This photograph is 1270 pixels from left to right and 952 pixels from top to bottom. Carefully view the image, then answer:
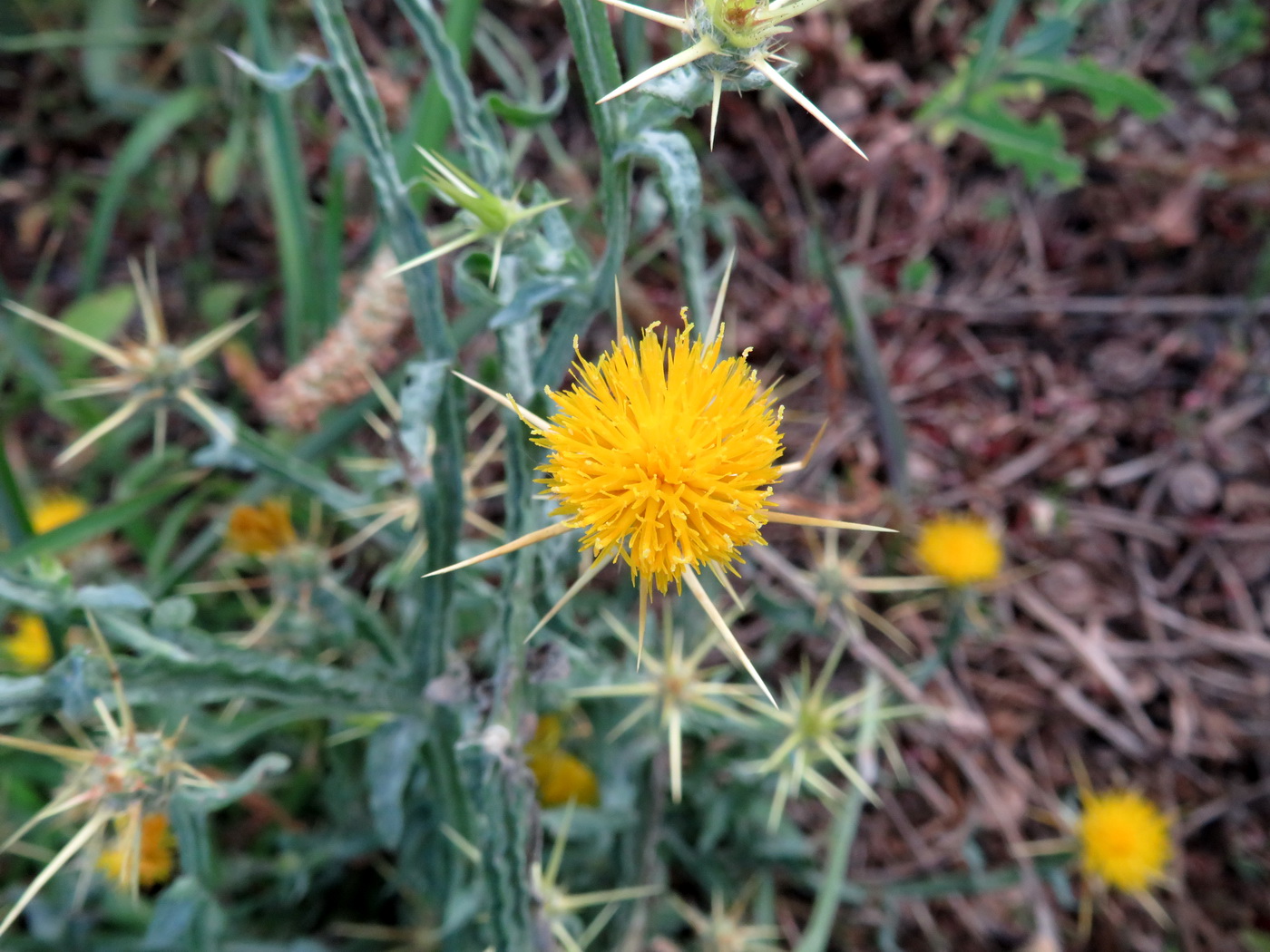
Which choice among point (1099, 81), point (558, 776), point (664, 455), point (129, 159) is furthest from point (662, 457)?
point (129, 159)

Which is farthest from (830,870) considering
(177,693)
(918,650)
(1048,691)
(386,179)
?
(386,179)

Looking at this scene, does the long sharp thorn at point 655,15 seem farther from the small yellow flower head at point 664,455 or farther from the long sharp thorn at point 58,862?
the long sharp thorn at point 58,862

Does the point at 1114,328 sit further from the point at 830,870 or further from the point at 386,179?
the point at 386,179

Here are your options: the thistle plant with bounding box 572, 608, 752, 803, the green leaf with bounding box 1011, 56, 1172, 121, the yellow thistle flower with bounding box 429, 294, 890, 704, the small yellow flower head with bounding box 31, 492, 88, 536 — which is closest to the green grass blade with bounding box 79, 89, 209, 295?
the small yellow flower head with bounding box 31, 492, 88, 536

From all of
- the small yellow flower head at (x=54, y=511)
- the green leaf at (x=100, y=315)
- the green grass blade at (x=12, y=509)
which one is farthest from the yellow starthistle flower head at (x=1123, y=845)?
the green leaf at (x=100, y=315)

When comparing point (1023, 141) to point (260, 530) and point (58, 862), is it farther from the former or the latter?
point (58, 862)
